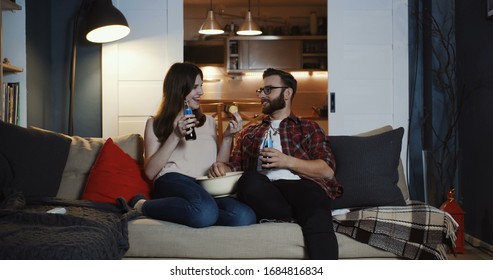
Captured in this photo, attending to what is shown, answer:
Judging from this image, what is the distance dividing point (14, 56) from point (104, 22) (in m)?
0.67

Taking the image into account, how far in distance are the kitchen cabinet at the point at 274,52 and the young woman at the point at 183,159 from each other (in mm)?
5816

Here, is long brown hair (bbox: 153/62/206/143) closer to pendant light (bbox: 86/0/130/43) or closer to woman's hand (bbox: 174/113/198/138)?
woman's hand (bbox: 174/113/198/138)

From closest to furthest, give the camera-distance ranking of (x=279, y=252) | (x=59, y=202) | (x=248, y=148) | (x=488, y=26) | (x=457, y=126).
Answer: (x=279, y=252) → (x=59, y=202) → (x=248, y=148) → (x=488, y=26) → (x=457, y=126)

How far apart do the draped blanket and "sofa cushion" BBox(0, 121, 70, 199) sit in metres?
0.13

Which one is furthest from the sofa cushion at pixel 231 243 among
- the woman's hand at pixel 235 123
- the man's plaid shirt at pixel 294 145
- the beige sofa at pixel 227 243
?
the woman's hand at pixel 235 123

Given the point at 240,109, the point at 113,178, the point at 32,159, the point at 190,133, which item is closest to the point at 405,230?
the point at 190,133

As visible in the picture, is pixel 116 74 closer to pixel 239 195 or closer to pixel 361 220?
pixel 239 195

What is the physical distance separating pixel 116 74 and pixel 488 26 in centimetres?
285

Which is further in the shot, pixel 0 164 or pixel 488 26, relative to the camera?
pixel 488 26

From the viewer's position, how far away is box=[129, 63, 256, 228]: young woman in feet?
9.49

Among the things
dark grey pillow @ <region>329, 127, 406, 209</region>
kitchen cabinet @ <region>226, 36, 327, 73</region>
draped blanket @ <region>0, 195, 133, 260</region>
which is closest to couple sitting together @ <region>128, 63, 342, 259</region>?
dark grey pillow @ <region>329, 127, 406, 209</region>

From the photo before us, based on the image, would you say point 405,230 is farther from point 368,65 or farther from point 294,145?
point 368,65

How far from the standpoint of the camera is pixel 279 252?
9.09ft
